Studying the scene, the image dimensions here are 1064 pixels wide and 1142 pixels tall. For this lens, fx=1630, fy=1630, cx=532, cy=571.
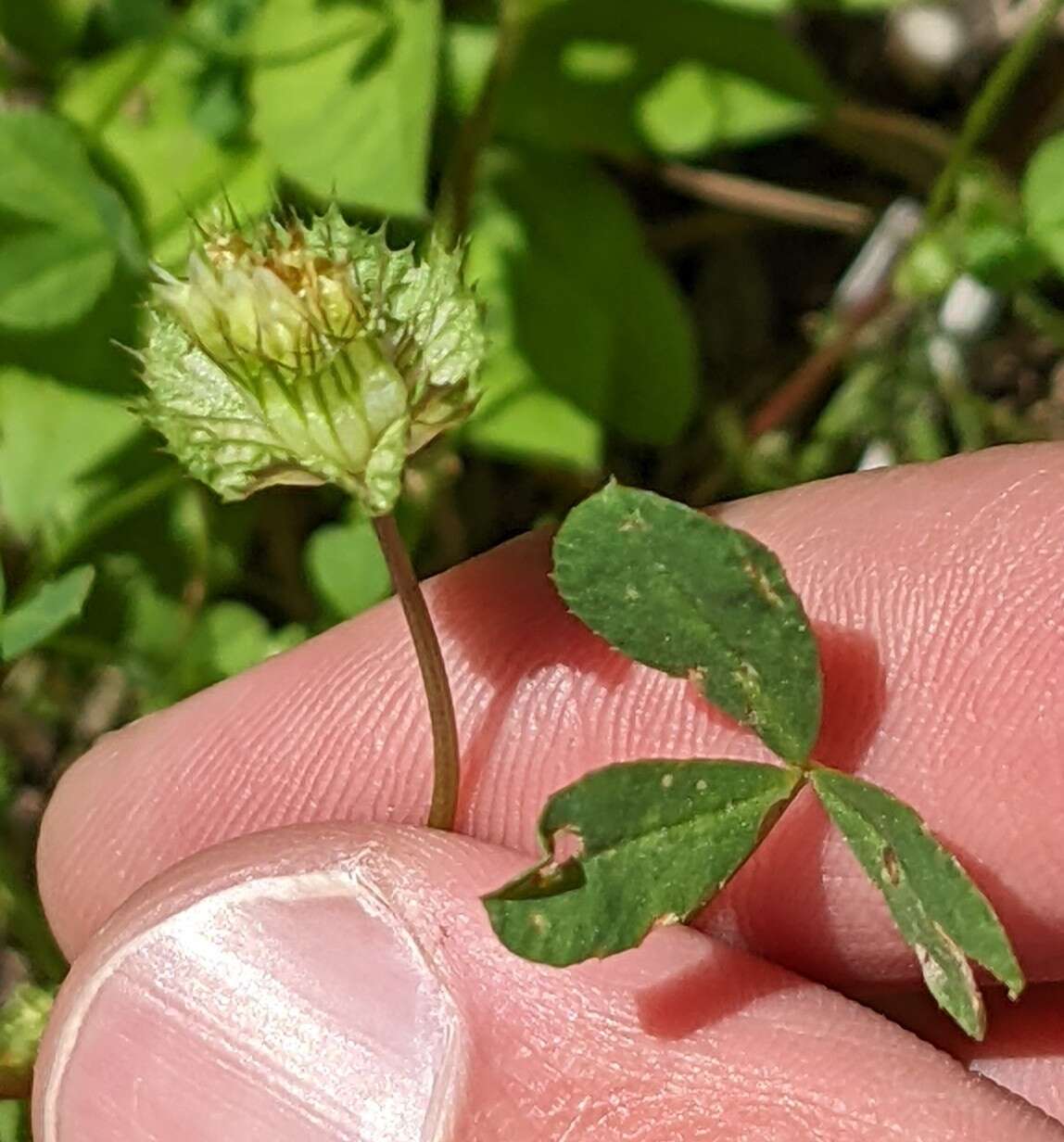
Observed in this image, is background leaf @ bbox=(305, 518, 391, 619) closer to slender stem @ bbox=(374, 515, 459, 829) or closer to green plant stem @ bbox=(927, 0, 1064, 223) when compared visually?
slender stem @ bbox=(374, 515, 459, 829)

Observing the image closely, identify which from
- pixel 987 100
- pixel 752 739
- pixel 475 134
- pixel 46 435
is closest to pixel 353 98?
pixel 475 134

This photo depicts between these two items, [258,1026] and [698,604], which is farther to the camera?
[258,1026]

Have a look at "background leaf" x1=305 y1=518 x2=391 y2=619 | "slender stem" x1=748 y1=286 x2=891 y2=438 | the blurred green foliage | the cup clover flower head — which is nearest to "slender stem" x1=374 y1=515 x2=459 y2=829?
the cup clover flower head

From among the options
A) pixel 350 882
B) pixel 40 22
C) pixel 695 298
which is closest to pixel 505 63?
pixel 40 22

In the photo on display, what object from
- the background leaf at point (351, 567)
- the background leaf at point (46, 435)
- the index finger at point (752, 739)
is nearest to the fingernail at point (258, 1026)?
the index finger at point (752, 739)

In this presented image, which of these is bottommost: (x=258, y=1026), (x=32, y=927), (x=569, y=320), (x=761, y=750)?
(x=32, y=927)

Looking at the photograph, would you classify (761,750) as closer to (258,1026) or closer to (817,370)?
(258,1026)
